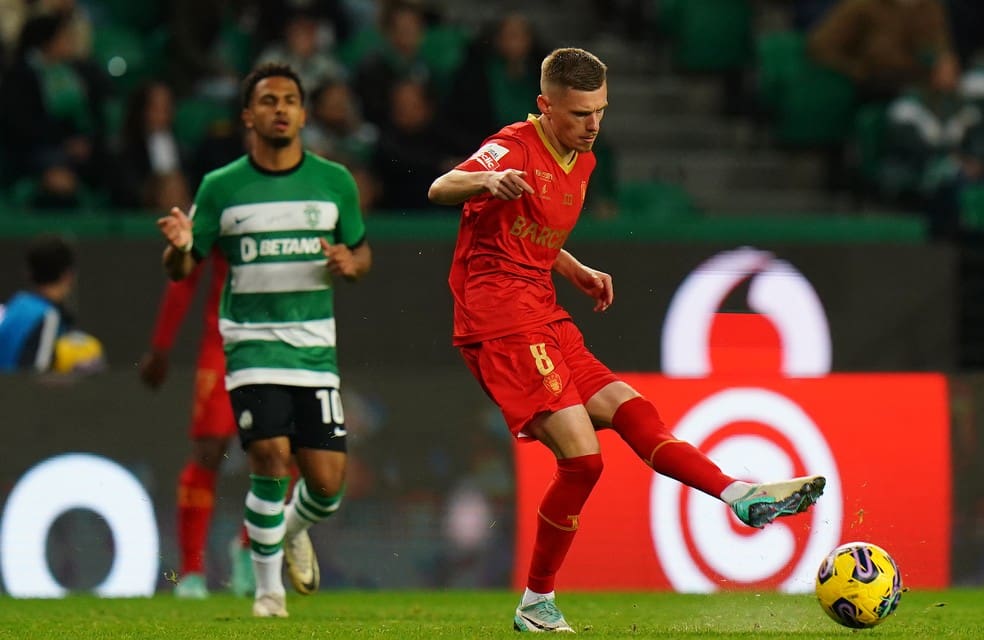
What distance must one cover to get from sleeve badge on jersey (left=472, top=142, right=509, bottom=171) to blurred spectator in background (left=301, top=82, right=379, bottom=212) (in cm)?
503

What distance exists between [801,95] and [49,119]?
538 cm

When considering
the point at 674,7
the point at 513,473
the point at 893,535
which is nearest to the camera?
the point at 893,535

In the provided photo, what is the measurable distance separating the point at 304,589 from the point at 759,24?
7870mm

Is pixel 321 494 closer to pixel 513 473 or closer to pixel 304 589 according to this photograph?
pixel 304 589

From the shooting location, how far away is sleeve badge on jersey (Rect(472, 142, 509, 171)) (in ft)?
22.5

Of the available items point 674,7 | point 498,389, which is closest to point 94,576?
point 498,389

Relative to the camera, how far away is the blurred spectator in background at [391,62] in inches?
503

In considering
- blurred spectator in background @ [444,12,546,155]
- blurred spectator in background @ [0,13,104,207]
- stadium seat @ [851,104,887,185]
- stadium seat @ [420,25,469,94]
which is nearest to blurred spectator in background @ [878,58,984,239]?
stadium seat @ [851,104,887,185]

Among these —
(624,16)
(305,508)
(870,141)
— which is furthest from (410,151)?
(305,508)

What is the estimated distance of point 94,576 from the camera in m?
9.65

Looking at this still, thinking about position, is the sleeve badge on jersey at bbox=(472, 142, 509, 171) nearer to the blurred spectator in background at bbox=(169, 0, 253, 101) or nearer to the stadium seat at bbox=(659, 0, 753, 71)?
the blurred spectator in background at bbox=(169, 0, 253, 101)

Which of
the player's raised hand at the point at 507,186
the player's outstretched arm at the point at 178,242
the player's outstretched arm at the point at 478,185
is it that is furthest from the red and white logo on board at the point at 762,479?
the player's raised hand at the point at 507,186

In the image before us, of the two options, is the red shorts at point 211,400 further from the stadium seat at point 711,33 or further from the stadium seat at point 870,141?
the stadium seat at point 711,33

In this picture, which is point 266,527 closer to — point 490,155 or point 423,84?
point 490,155
